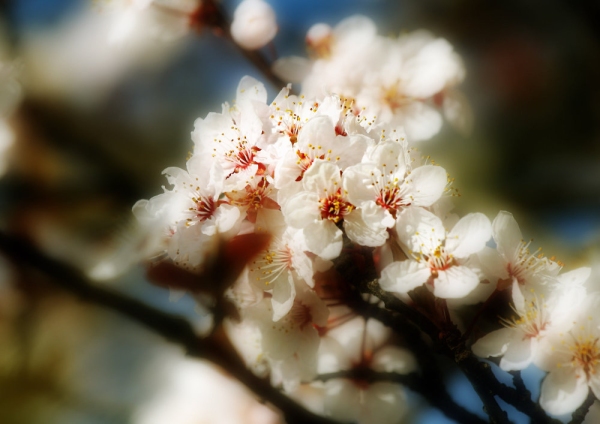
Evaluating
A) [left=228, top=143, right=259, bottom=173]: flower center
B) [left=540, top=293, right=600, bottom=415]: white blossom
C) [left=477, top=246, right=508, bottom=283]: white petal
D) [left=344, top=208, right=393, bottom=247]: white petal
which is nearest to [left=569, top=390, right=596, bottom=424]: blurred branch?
[left=540, top=293, right=600, bottom=415]: white blossom

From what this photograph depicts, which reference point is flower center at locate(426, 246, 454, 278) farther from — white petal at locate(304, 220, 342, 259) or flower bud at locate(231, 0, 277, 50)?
flower bud at locate(231, 0, 277, 50)

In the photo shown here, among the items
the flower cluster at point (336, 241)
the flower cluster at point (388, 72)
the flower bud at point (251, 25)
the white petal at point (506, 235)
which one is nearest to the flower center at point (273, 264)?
the flower cluster at point (336, 241)

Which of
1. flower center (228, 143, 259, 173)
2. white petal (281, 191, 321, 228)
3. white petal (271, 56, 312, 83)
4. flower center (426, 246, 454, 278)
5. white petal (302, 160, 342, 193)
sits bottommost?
flower center (426, 246, 454, 278)

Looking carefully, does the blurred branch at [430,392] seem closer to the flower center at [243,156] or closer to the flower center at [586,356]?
the flower center at [586,356]

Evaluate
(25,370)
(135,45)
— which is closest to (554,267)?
(25,370)

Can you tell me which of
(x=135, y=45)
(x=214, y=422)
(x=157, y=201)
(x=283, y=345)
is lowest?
(x=214, y=422)

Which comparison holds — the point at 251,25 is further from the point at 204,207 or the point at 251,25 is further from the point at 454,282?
the point at 454,282

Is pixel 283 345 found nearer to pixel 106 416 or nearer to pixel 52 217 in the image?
pixel 106 416
